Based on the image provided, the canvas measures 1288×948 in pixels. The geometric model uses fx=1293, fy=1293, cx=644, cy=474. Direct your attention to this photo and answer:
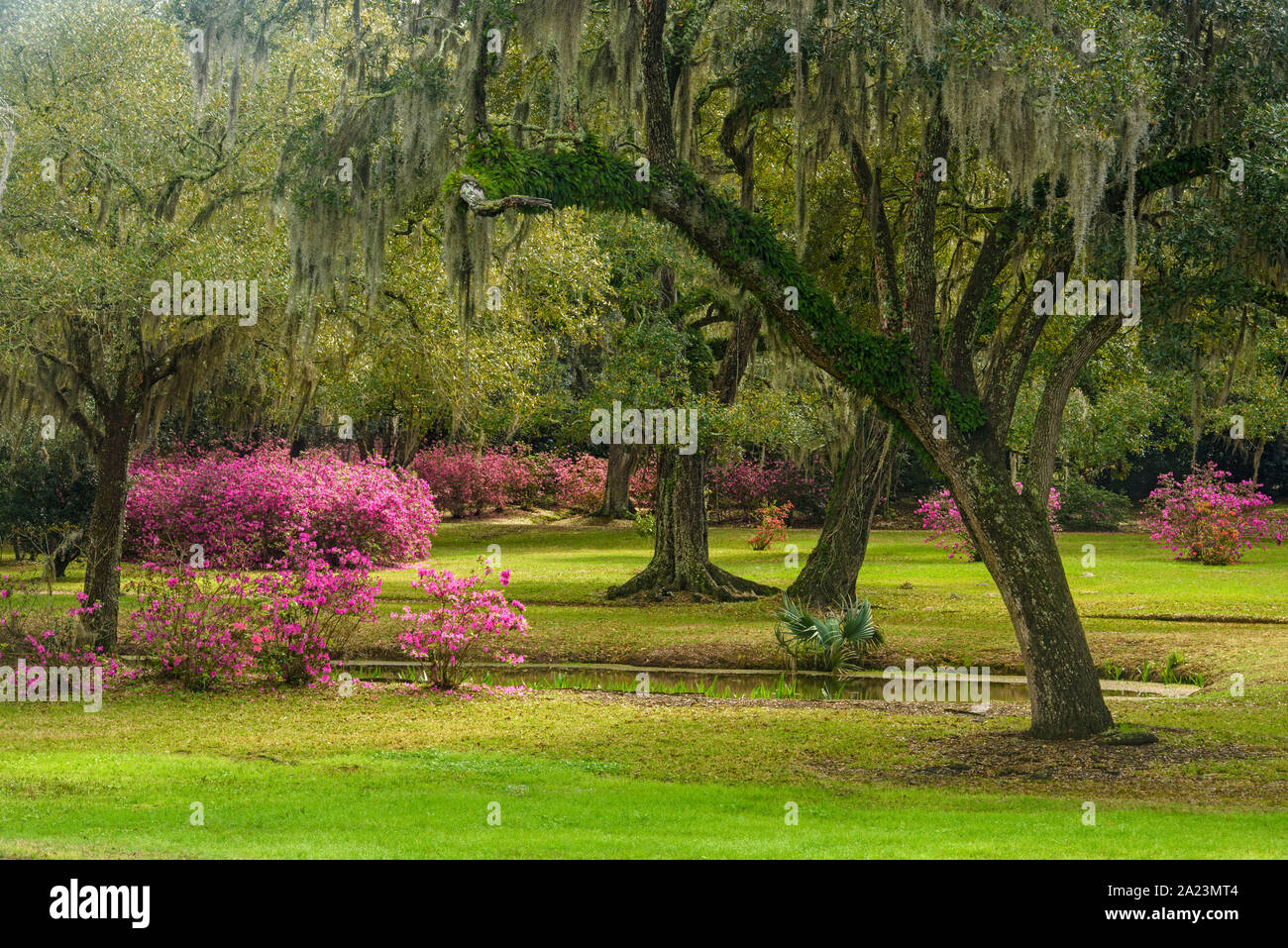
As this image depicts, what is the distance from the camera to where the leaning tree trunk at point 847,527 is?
810 inches

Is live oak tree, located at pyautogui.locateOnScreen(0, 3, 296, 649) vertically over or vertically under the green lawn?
over

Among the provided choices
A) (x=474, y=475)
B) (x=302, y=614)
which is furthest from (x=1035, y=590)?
(x=474, y=475)

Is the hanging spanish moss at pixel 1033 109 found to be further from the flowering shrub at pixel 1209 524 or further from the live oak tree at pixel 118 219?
the flowering shrub at pixel 1209 524

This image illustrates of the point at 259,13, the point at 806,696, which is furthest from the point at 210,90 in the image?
the point at 806,696

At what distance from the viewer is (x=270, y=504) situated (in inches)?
1065

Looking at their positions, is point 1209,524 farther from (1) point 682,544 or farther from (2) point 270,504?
(2) point 270,504

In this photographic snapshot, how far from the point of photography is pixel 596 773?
1016cm

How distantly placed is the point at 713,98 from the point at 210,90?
8.16 metres

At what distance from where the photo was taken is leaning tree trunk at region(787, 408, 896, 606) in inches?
810

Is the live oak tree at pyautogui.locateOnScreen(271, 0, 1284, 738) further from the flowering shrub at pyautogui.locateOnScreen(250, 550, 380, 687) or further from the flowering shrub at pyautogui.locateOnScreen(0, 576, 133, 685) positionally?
the flowering shrub at pyautogui.locateOnScreen(0, 576, 133, 685)

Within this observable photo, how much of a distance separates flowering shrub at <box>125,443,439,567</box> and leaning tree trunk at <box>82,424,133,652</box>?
28.3ft

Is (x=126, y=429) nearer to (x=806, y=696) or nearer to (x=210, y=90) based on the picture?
(x=210, y=90)

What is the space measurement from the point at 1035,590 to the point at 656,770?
3.49 m

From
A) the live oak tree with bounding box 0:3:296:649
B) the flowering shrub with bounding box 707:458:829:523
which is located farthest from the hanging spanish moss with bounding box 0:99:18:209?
the flowering shrub with bounding box 707:458:829:523
